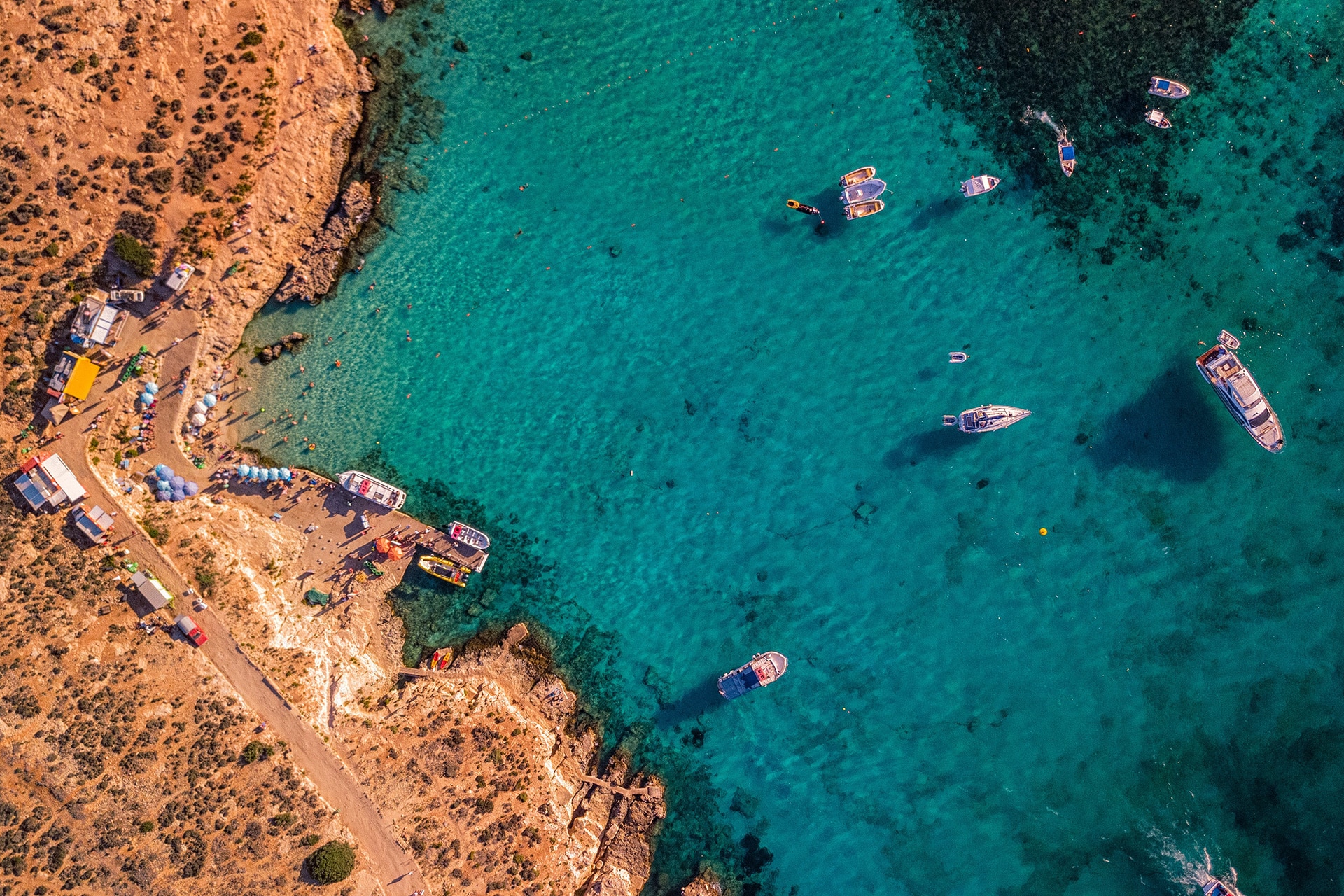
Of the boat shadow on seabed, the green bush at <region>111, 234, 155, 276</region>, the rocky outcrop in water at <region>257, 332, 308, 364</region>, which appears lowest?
the boat shadow on seabed

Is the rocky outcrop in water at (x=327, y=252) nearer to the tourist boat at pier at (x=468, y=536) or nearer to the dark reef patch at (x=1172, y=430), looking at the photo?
the tourist boat at pier at (x=468, y=536)

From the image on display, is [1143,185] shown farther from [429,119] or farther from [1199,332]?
[429,119]

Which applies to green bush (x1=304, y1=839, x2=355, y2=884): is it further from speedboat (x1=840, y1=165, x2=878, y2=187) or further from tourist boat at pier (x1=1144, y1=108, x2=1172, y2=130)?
tourist boat at pier (x1=1144, y1=108, x2=1172, y2=130)

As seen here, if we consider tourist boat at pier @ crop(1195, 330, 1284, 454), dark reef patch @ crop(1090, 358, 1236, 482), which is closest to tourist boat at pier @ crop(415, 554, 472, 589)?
dark reef patch @ crop(1090, 358, 1236, 482)

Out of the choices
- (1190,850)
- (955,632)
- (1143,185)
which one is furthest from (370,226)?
(1190,850)

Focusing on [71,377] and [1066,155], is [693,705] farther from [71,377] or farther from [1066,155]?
[1066,155]

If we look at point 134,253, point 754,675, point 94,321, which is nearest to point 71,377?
point 94,321

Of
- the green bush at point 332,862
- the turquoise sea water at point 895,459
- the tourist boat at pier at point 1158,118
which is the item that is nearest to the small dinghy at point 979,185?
the turquoise sea water at point 895,459
